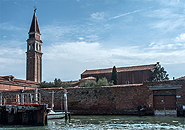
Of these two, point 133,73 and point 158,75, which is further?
point 133,73

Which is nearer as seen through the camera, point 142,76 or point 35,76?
point 142,76

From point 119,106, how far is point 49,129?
12.1 m

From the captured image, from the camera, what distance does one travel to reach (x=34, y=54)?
2623 inches

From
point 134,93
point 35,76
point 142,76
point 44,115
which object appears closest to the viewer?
point 44,115

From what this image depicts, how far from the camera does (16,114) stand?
53.1 ft

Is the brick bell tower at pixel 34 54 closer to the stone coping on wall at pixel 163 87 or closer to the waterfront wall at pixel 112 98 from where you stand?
the waterfront wall at pixel 112 98

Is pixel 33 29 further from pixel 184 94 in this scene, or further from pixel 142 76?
pixel 184 94

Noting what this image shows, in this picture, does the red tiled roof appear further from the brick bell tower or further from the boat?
the boat

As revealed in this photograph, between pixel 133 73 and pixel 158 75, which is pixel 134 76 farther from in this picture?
pixel 158 75

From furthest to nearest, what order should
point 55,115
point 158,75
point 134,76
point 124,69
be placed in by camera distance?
point 124,69
point 134,76
point 158,75
point 55,115

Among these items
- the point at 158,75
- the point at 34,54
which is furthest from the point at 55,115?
the point at 34,54

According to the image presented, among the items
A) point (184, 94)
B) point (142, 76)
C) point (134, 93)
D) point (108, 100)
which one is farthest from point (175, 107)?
point (142, 76)

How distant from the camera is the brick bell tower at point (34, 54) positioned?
2625 inches

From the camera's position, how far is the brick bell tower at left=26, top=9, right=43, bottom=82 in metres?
66.7
